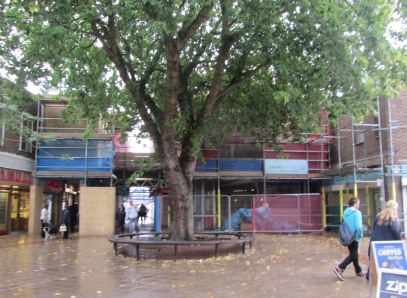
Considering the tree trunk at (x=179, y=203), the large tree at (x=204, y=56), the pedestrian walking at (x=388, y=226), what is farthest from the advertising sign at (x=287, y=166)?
the pedestrian walking at (x=388, y=226)

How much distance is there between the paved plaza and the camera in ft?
24.3

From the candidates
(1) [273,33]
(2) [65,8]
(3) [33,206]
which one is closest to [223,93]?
(1) [273,33]

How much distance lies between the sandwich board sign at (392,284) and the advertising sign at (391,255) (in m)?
1.86

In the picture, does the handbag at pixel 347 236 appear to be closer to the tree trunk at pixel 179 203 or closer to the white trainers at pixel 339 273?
the white trainers at pixel 339 273


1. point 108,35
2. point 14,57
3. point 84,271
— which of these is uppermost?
point 108,35

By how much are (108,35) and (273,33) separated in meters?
4.11

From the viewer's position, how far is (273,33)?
35.9ft

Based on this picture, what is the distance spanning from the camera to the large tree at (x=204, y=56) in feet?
30.7

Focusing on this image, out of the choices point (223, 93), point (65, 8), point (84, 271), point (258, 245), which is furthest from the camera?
point (258, 245)

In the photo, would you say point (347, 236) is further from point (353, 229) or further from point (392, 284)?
point (392, 284)

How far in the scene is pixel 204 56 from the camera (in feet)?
46.5

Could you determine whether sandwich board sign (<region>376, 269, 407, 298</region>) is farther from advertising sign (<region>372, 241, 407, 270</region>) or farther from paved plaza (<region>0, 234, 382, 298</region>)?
paved plaza (<region>0, 234, 382, 298</region>)

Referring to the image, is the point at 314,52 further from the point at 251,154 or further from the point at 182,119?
the point at 251,154

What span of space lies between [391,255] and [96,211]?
1558 centimetres
